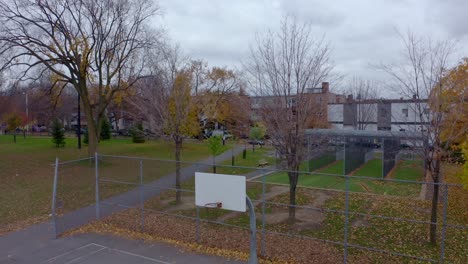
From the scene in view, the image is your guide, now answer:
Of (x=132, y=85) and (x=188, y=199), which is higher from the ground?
(x=132, y=85)

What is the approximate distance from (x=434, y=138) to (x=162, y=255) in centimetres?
759

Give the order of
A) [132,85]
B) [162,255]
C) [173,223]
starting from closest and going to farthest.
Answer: [162,255], [173,223], [132,85]

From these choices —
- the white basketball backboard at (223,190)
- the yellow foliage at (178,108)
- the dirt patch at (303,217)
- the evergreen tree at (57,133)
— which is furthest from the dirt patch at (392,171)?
the evergreen tree at (57,133)

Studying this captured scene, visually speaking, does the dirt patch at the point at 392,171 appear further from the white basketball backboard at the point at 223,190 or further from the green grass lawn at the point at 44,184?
the white basketball backboard at the point at 223,190

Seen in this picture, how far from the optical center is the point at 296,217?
38.8ft

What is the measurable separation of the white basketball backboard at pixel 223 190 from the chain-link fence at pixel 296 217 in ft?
6.00

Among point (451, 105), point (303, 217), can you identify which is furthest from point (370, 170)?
point (451, 105)

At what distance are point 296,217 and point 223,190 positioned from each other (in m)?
5.78

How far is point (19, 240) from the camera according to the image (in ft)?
33.2

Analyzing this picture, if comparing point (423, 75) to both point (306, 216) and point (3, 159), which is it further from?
point (3, 159)

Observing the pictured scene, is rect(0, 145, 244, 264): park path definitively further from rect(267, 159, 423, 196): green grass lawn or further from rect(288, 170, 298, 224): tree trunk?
rect(267, 159, 423, 196): green grass lawn

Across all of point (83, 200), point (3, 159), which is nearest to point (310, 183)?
point (83, 200)

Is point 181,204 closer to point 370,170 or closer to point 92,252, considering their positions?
point 92,252

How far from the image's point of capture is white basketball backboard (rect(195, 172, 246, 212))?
6543mm
